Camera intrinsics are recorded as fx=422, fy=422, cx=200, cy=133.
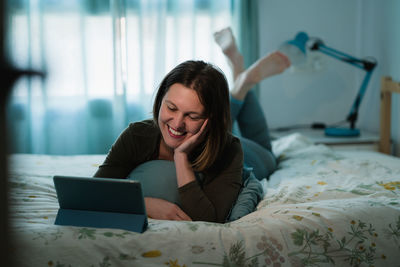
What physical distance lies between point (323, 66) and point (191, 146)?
2.32 metres

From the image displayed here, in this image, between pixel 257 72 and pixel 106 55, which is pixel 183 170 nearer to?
pixel 257 72

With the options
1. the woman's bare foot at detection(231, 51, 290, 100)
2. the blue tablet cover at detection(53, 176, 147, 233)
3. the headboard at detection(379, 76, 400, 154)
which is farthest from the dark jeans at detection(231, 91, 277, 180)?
the blue tablet cover at detection(53, 176, 147, 233)

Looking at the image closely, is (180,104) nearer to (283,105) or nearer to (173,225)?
(173,225)

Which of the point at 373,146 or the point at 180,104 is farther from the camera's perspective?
the point at 373,146

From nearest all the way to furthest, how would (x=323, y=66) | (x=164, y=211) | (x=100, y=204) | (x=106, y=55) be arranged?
1. (x=100, y=204)
2. (x=164, y=211)
3. (x=106, y=55)
4. (x=323, y=66)

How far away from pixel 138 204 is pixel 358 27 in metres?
2.90

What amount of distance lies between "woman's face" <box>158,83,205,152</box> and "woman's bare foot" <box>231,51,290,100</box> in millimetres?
876

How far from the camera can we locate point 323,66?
129 inches

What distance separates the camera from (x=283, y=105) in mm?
3293

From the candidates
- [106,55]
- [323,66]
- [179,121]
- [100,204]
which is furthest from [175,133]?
[323,66]

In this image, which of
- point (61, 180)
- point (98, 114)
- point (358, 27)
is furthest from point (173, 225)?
point (358, 27)

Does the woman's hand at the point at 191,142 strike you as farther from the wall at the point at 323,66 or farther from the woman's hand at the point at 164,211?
the wall at the point at 323,66

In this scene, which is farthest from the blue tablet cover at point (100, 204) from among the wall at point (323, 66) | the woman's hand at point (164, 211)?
the wall at point (323, 66)

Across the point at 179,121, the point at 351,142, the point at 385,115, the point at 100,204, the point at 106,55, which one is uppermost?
the point at 106,55
